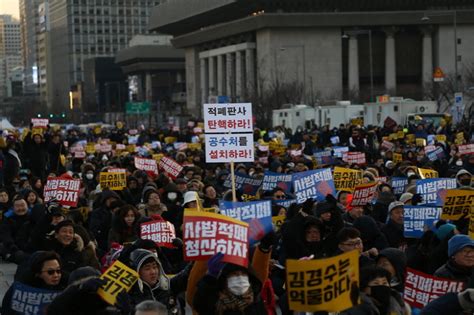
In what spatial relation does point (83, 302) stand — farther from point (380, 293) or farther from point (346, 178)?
point (346, 178)

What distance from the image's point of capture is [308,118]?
60.8 meters

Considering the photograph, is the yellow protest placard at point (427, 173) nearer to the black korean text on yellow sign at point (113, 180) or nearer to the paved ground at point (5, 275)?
the black korean text on yellow sign at point (113, 180)

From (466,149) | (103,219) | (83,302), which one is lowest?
(103,219)

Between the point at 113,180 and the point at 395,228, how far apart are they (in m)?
7.92

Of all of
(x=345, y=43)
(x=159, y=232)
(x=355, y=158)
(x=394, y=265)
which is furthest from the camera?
(x=345, y=43)

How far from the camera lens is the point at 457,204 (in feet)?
44.3

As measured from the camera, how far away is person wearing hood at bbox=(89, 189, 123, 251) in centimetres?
1632

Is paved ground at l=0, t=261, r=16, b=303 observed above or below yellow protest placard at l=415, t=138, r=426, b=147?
below

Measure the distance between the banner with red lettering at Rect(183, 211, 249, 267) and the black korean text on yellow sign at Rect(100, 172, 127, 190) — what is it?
39.3 ft

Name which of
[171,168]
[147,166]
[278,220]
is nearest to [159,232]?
[278,220]

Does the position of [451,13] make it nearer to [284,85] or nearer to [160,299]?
[284,85]

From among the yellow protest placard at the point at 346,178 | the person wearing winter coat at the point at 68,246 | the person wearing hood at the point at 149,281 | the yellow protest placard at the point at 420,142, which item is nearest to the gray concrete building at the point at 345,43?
the yellow protest placard at the point at 420,142

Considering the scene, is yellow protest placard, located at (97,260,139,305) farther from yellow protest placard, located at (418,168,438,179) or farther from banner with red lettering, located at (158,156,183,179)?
banner with red lettering, located at (158,156,183,179)

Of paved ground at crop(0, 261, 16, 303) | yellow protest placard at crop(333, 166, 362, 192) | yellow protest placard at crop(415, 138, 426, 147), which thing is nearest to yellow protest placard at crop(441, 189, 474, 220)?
paved ground at crop(0, 261, 16, 303)
